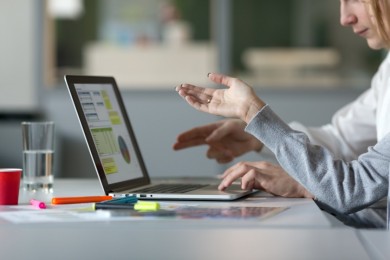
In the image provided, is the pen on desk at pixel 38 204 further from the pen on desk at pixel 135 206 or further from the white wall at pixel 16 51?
the white wall at pixel 16 51

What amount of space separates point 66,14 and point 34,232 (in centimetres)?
488

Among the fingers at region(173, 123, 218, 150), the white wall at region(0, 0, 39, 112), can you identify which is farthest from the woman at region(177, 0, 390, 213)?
the white wall at region(0, 0, 39, 112)

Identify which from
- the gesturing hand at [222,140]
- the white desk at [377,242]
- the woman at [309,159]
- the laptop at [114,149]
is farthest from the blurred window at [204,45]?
the white desk at [377,242]

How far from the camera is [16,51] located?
4758 millimetres

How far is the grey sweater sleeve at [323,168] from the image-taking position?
1.48m

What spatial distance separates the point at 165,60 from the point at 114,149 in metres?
3.78

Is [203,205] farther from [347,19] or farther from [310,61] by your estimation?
[310,61]

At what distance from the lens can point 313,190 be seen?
4.90 ft

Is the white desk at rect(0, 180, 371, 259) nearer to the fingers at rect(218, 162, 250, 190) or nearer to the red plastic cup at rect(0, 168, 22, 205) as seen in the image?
the red plastic cup at rect(0, 168, 22, 205)

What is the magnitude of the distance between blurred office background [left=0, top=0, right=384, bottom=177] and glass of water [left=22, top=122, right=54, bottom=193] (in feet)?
8.33

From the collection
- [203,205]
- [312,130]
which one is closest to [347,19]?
[312,130]

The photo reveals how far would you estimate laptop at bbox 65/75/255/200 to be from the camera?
1605 millimetres

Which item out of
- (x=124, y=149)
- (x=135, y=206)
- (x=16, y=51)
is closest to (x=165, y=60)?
(x=16, y=51)

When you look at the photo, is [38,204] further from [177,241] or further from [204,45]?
[204,45]
